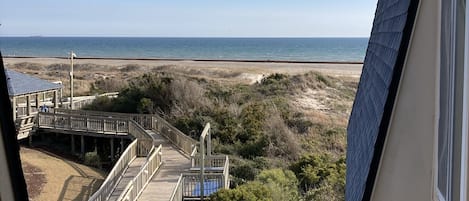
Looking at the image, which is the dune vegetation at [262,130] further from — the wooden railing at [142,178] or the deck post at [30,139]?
the deck post at [30,139]

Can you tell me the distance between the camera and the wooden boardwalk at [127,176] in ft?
45.2

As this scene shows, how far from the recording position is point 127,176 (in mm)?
16094

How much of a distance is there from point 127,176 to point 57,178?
4096mm

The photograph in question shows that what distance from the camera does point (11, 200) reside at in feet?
6.58

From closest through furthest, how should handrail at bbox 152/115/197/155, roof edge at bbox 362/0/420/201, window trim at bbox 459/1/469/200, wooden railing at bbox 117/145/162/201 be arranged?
window trim at bbox 459/1/469/200
roof edge at bbox 362/0/420/201
wooden railing at bbox 117/145/162/201
handrail at bbox 152/115/197/155

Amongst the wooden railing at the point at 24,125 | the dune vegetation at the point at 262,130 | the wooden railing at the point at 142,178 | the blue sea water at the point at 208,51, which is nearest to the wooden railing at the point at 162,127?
the dune vegetation at the point at 262,130

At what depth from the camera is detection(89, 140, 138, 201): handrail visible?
1220cm

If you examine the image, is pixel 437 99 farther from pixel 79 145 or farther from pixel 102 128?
pixel 79 145

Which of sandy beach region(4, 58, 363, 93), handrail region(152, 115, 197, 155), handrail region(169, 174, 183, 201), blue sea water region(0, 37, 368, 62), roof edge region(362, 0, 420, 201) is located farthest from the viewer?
blue sea water region(0, 37, 368, 62)

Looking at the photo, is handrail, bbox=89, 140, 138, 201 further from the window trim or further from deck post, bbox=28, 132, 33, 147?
the window trim

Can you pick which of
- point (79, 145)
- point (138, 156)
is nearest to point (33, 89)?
point (79, 145)

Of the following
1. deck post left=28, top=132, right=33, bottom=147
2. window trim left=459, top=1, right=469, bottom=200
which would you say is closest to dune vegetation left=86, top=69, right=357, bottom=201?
deck post left=28, top=132, right=33, bottom=147

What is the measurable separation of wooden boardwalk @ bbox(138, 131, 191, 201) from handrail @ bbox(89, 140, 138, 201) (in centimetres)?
96

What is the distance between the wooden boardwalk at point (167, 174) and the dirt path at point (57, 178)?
253 cm
